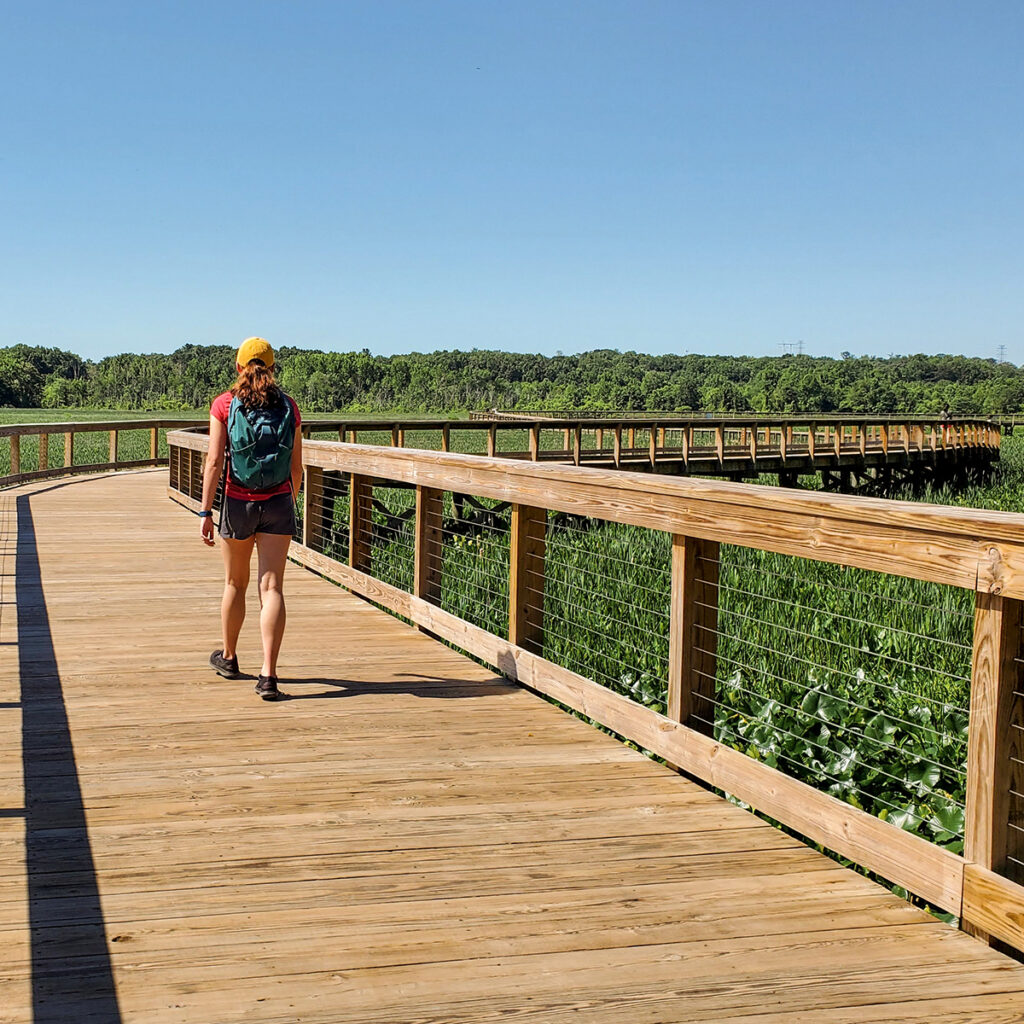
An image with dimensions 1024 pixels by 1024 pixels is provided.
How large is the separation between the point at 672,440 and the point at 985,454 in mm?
11685

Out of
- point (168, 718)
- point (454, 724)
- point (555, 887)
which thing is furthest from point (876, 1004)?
point (168, 718)

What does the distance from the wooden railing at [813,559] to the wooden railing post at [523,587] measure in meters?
0.01

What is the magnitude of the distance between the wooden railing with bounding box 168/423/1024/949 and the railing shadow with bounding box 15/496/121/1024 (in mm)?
2003

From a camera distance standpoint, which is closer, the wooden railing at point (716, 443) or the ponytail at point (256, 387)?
the ponytail at point (256, 387)

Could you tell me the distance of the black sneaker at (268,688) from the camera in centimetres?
542

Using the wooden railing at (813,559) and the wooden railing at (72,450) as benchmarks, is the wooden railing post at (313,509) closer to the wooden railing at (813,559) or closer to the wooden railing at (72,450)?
the wooden railing at (813,559)

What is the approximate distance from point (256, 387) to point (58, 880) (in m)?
2.53

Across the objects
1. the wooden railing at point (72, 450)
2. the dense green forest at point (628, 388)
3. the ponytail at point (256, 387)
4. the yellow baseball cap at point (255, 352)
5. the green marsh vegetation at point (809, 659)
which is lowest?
the green marsh vegetation at point (809, 659)

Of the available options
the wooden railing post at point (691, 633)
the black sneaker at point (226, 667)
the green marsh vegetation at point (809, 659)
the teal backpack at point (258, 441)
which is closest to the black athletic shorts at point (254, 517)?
the teal backpack at point (258, 441)

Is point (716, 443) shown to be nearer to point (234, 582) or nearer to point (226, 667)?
point (226, 667)

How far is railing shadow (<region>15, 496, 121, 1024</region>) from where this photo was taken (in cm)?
252

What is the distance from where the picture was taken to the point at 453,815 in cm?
383

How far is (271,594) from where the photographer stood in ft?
18.0

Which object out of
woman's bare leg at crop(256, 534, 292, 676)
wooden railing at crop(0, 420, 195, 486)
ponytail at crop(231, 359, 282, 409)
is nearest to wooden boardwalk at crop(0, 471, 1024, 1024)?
woman's bare leg at crop(256, 534, 292, 676)
